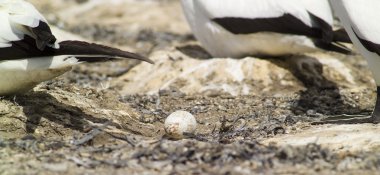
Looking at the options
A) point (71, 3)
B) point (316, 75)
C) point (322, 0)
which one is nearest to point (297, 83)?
point (316, 75)

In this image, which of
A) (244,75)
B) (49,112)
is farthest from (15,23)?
(244,75)

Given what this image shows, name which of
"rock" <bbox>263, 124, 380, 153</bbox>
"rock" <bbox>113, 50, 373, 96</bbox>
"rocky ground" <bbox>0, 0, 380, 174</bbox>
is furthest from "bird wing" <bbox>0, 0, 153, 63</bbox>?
"rock" <bbox>113, 50, 373, 96</bbox>

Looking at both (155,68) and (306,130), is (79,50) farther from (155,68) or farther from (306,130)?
(155,68)

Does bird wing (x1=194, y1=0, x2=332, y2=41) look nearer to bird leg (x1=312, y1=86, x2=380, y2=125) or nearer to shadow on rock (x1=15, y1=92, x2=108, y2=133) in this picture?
bird leg (x1=312, y1=86, x2=380, y2=125)

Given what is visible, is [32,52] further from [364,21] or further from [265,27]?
[265,27]

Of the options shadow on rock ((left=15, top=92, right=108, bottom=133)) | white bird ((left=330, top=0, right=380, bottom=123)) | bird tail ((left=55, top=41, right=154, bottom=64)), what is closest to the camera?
bird tail ((left=55, top=41, right=154, bottom=64))
